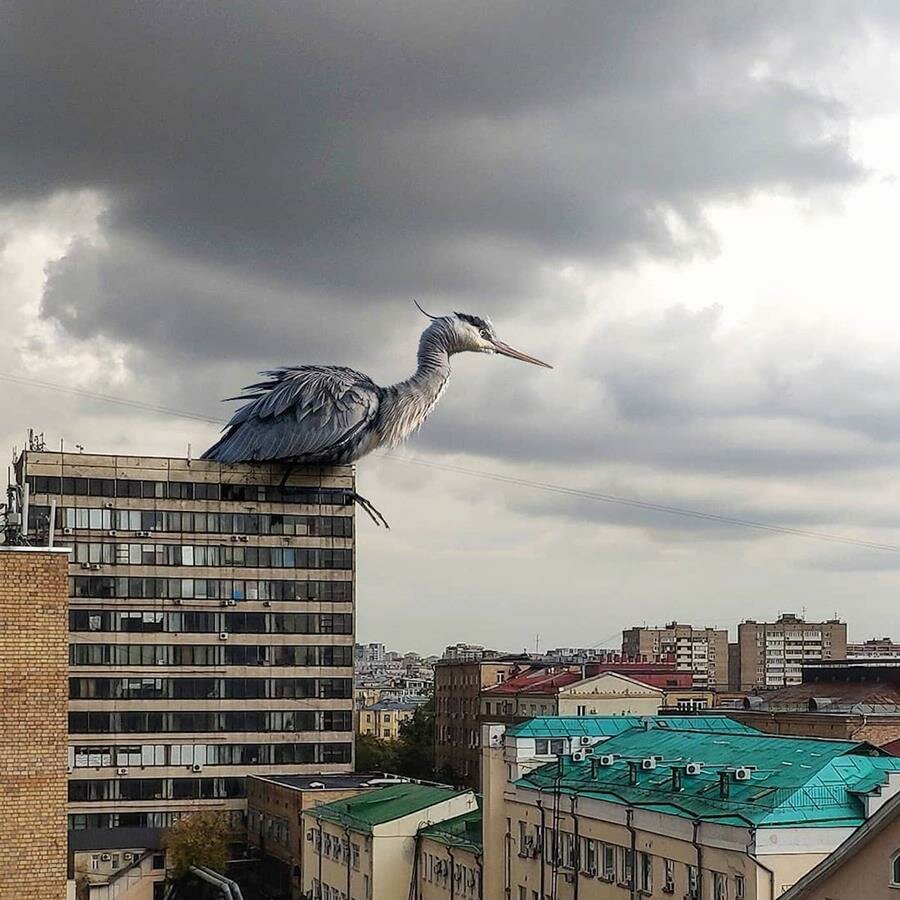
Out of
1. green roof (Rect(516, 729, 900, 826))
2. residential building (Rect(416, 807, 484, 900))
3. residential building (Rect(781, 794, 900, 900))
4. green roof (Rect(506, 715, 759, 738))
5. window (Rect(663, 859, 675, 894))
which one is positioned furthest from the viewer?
green roof (Rect(506, 715, 759, 738))

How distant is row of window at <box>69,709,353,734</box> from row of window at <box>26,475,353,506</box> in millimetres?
12100

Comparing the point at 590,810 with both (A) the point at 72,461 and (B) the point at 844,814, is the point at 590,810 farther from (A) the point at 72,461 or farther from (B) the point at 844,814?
(A) the point at 72,461

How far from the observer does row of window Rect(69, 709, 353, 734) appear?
88688 millimetres

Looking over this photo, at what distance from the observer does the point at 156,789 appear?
89500 millimetres

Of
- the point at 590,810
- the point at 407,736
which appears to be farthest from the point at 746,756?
the point at 407,736

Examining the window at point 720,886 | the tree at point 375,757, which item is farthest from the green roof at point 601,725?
the tree at point 375,757

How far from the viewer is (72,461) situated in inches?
3506

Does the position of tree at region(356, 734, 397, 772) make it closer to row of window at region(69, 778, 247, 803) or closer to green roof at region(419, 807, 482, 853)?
row of window at region(69, 778, 247, 803)

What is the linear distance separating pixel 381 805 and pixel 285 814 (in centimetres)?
1385

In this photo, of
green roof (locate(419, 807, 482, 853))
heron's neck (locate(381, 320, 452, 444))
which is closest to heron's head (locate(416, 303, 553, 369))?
heron's neck (locate(381, 320, 452, 444))

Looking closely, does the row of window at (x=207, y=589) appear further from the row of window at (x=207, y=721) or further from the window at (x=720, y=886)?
the window at (x=720, y=886)

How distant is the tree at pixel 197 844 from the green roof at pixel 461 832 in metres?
22.0

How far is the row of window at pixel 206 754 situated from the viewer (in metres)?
88.6

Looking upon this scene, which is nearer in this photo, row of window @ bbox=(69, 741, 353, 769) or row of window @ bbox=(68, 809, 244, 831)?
row of window @ bbox=(68, 809, 244, 831)
